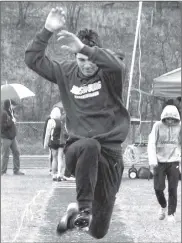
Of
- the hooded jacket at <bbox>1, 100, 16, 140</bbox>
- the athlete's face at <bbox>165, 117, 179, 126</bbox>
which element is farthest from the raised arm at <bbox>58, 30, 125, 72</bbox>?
the hooded jacket at <bbox>1, 100, 16, 140</bbox>

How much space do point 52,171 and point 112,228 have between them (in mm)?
5914

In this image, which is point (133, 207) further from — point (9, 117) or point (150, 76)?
point (150, 76)

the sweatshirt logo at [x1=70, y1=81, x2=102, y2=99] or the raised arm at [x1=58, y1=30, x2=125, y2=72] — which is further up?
the raised arm at [x1=58, y1=30, x2=125, y2=72]

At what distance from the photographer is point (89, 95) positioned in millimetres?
5848

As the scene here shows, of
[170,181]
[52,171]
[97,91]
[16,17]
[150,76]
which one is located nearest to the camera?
[97,91]

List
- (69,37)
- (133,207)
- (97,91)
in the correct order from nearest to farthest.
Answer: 1. (69,37)
2. (97,91)
3. (133,207)

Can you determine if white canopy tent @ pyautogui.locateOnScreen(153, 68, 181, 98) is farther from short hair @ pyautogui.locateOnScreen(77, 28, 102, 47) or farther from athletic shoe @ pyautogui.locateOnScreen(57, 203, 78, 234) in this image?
athletic shoe @ pyautogui.locateOnScreen(57, 203, 78, 234)

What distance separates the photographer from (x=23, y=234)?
12.5m

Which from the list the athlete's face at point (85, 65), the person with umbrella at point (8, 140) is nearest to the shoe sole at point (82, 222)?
the athlete's face at point (85, 65)

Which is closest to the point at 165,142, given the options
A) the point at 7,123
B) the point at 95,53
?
the point at 95,53

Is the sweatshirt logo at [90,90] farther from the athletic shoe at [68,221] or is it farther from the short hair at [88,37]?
the athletic shoe at [68,221]

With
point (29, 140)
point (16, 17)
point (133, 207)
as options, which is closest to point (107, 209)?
point (133, 207)

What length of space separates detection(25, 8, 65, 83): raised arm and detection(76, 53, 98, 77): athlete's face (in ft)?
0.91

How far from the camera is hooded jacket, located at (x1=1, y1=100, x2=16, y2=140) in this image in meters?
19.0
